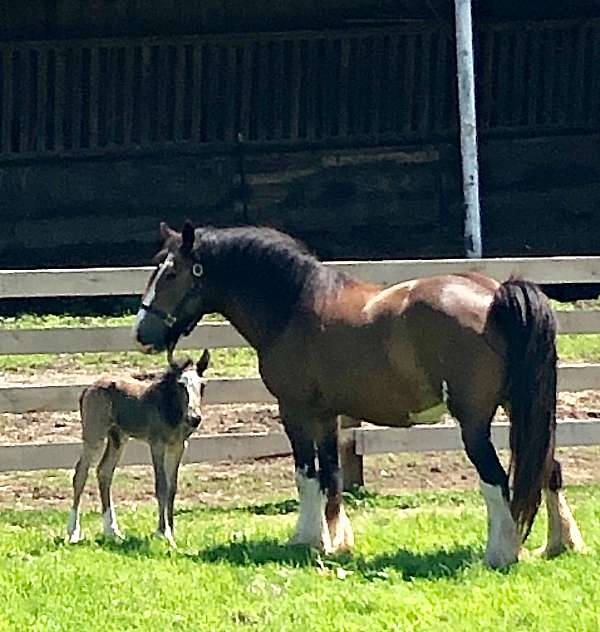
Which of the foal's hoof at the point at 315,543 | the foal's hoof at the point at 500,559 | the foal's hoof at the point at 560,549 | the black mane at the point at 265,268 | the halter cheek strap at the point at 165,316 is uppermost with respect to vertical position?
the black mane at the point at 265,268

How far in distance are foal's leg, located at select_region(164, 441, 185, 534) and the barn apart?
26.8 feet

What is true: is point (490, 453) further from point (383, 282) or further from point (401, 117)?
point (401, 117)

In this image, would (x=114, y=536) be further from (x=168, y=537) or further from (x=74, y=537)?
(x=168, y=537)

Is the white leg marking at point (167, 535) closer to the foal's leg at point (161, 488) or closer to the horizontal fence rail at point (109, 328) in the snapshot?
the foal's leg at point (161, 488)

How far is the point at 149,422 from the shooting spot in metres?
8.02

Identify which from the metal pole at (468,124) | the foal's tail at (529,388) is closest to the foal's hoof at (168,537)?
the foal's tail at (529,388)

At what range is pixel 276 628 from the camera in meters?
6.04

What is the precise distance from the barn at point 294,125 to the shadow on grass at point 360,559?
8834mm

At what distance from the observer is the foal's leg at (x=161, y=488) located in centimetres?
788

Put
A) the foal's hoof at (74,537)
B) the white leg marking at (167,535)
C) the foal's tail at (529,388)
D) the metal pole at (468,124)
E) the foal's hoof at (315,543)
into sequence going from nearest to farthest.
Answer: the foal's tail at (529,388) < the foal's hoof at (315,543) < the white leg marking at (167,535) < the foal's hoof at (74,537) < the metal pole at (468,124)

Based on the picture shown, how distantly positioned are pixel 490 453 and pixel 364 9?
1039 centimetres

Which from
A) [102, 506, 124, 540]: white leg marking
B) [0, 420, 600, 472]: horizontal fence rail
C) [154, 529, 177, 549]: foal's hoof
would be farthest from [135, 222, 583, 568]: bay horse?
[0, 420, 600, 472]: horizontal fence rail

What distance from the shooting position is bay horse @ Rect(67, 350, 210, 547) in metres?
7.90

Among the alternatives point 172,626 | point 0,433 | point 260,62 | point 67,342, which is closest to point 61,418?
point 0,433
